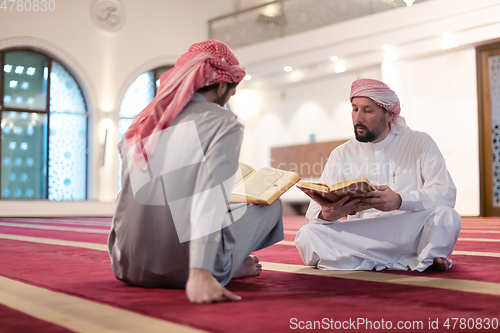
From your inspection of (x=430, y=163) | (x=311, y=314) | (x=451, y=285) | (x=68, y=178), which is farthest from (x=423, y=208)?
(x=68, y=178)

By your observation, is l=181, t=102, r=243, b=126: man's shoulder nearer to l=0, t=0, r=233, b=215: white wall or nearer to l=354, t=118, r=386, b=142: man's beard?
l=354, t=118, r=386, b=142: man's beard

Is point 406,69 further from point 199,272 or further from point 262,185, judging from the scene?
point 199,272

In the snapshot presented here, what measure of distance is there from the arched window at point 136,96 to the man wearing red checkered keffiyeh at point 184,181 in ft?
29.4

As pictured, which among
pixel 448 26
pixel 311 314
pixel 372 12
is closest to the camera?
pixel 311 314

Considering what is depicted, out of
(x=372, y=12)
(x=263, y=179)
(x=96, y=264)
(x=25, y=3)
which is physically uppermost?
(x=25, y=3)

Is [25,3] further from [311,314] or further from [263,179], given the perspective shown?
[311,314]

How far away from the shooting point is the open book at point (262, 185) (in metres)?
1.68

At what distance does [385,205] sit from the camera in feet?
6.73

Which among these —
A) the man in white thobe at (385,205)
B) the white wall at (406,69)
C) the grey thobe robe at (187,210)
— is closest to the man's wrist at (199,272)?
the grey thobe robe at (187,210)

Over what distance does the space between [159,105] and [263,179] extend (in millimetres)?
450

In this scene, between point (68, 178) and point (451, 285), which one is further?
point (68, 178)

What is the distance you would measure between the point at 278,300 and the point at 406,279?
660 millimetres

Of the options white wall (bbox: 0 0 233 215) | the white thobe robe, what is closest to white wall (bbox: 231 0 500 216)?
white wall (bbox: 0 0 233 215)

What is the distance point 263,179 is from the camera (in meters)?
1.79
